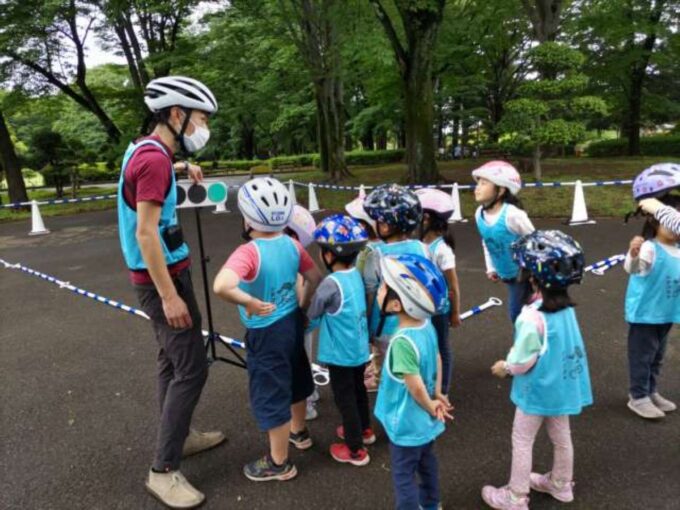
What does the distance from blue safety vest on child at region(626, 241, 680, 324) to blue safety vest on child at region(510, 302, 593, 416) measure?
1036 mm

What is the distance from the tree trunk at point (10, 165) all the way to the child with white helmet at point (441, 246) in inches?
731

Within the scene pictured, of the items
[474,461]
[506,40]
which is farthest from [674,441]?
[506,40]

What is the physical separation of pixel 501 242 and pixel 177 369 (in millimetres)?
2350

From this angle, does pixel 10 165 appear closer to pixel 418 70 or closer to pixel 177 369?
pixel 418 70

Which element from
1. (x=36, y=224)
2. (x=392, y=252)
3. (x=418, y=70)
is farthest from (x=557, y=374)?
(x=36, y=224)

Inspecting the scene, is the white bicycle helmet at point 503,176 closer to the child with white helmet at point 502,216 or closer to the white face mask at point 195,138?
the child with white helmet at point 502,216

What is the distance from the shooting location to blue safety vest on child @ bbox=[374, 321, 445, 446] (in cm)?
228

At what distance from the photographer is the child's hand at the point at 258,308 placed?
2.58m

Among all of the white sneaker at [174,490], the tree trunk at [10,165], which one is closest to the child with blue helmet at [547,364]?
the white sneaker at [174,490]

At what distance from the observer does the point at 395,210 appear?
114 inches

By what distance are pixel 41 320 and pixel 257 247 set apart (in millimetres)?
4784

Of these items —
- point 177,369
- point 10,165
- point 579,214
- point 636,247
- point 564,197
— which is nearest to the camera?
point 177,369

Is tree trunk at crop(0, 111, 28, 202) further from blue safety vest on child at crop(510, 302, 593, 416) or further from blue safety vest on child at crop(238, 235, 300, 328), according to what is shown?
blue safety vest on child at crop(510, 302, 593, 416)

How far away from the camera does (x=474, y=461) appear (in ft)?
9.89
